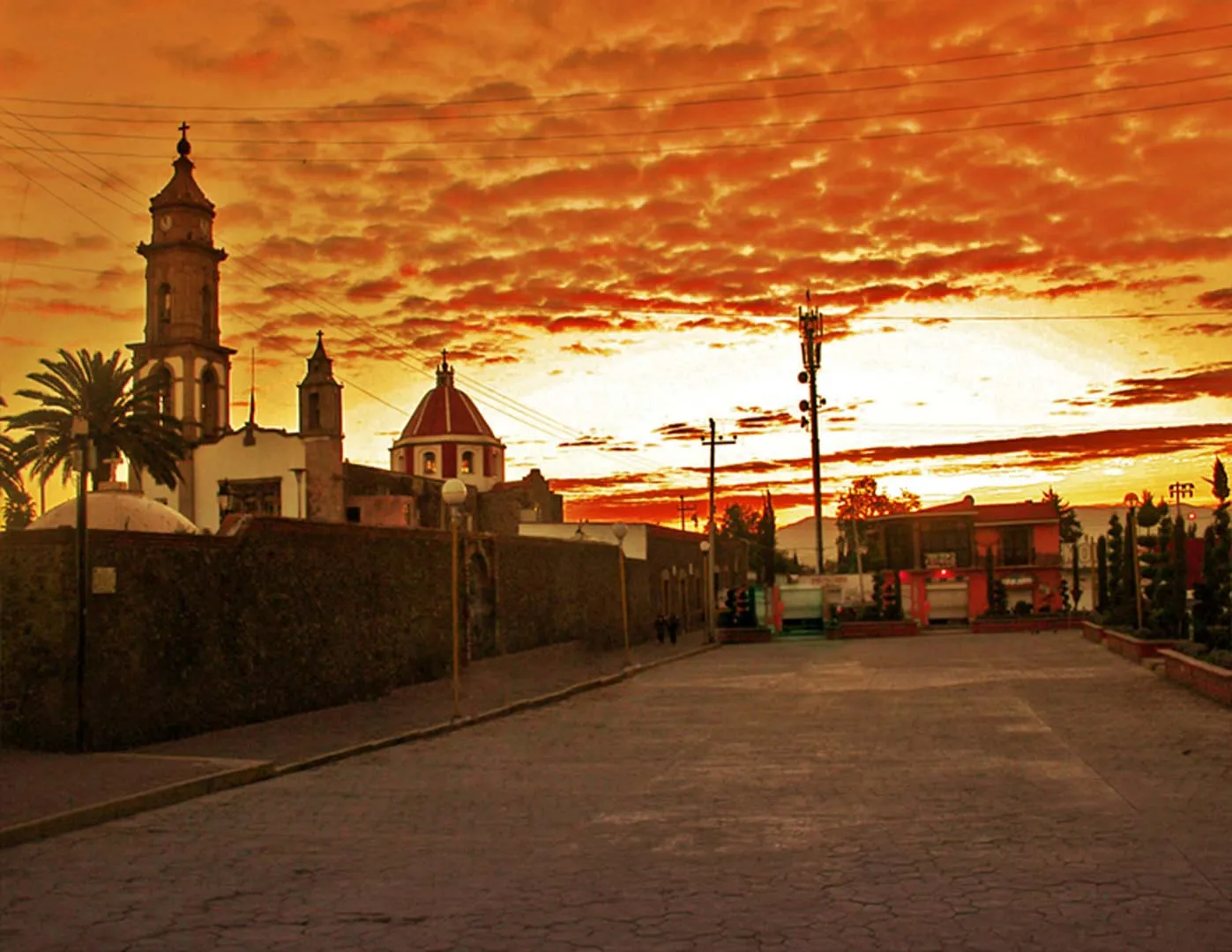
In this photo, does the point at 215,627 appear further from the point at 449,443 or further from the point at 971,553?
the point at 449,443

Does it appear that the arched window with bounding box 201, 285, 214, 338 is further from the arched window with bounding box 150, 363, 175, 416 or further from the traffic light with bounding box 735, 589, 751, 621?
the traffic light with bounding box 735, 589, 751, 621

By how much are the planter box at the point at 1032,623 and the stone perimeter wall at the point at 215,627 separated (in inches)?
1312

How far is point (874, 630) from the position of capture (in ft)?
169

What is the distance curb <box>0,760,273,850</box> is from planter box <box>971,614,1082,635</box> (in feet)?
146

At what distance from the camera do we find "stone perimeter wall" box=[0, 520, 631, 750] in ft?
49.9

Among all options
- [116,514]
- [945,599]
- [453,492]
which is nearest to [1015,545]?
[945,599]

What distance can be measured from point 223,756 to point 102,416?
112 ft

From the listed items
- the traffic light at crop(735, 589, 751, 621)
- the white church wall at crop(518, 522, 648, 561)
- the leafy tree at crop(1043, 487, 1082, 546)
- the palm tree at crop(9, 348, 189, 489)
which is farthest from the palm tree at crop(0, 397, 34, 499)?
the leafy tree at crop(1043, 487, 1082, 546)

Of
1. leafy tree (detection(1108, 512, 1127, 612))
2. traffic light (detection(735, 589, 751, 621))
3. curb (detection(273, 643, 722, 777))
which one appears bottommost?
curb (detection(273, 643, 722, 777))

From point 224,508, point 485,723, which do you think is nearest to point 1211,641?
point 485,723

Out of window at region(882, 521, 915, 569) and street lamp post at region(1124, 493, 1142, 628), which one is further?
window at region(882, 521, 915, 569)

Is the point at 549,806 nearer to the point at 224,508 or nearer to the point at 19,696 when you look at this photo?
the point at 19,696

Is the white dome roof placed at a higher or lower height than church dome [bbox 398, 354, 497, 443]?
lower

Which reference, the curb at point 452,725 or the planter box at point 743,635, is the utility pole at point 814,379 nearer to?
the planter box at point 743,635
